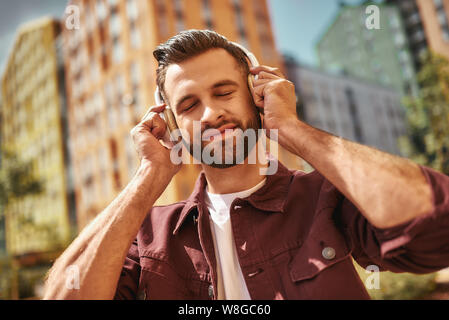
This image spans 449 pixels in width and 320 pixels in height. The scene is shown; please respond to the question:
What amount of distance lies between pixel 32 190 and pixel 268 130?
44.1 feet

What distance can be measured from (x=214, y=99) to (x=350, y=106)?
38.2 metres

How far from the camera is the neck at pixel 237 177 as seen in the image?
1534 mm

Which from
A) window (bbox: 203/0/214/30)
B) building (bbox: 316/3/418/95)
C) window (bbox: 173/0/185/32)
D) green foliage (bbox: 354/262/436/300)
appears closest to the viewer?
green foliage (bbox: 354/262/436/300)

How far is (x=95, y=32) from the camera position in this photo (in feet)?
76.5

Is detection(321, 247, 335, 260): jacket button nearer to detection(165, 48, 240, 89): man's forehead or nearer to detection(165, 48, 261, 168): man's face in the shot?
detection(165, 48, 261, 168): man's face

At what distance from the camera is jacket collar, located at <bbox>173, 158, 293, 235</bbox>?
1.41 meters

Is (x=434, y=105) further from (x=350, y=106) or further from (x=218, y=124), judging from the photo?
(x=350, y=106)

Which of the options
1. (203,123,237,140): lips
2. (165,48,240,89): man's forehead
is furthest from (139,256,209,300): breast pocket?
(165,48,240,89): man's forehead

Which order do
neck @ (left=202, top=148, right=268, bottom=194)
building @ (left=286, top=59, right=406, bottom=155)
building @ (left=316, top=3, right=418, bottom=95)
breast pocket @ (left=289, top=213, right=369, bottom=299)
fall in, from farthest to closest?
building @ (left=316, top=3, right=418, bottom=95), building @ (left=286, top=59, right=406, bottom=155), neck @ (left=202, top=148, right=268, bottom=194), breast pocket @ (left=289, top=213, right=369, bottom=299)

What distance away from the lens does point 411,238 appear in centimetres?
101

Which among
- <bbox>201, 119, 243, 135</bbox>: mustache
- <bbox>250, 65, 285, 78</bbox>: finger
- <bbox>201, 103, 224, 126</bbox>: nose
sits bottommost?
<bbox>201, 119, 243, 135</bbox>: mustache

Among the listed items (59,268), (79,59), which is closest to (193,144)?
(59,268)

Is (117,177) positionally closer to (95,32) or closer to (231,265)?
(95,32)

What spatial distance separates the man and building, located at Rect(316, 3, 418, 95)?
124 ft
